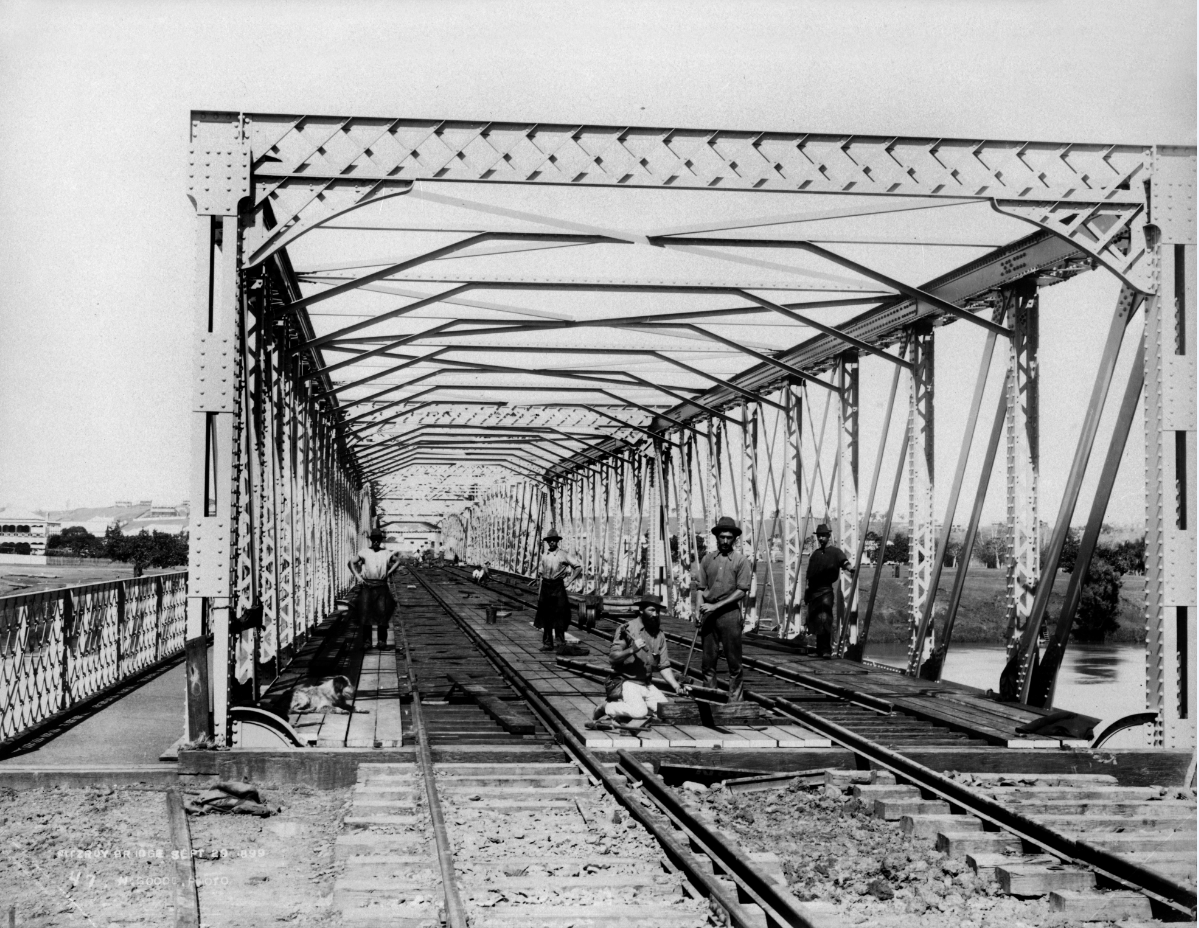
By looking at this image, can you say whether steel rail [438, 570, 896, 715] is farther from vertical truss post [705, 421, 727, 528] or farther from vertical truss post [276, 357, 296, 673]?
vertical truss post [705, 421, 727, 528]

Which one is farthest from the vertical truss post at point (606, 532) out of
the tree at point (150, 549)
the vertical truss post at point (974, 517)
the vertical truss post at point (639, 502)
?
the vertical truss post at point (974, 517)

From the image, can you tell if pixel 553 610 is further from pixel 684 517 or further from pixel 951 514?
pixel 684 517

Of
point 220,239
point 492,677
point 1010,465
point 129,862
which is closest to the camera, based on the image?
point 129,862

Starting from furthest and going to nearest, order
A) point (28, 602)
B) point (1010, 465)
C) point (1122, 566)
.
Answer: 1. point (1122, 566)
2. point (1010, 465)
3. point (28, 602)

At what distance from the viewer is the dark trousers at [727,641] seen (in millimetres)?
11102

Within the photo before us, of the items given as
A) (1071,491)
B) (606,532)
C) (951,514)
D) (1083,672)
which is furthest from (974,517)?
(606,532)

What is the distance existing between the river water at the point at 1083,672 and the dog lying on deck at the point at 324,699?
9927mm

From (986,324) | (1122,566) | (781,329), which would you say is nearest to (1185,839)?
(986,324)

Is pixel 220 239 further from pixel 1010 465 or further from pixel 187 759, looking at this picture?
pixel 1010 465

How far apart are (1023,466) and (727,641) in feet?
11.6

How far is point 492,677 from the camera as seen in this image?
1480 centimetres

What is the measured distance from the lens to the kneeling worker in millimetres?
10102

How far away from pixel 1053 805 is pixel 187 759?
5570mm

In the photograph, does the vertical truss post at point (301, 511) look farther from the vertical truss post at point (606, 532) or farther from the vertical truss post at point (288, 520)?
the vertical truss post at point (606, 532)
